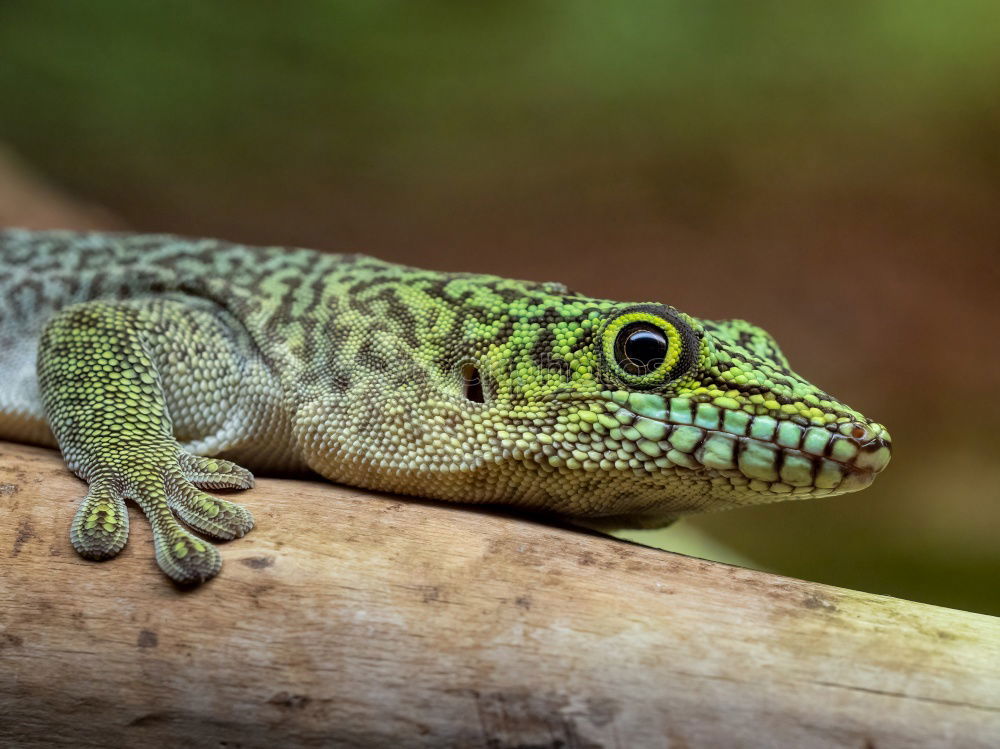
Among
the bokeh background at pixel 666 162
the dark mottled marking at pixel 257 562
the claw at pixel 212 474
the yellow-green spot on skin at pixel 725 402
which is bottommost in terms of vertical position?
the dark mottled marking at pixel 257 562

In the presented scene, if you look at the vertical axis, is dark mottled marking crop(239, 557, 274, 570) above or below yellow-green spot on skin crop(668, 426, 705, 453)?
below

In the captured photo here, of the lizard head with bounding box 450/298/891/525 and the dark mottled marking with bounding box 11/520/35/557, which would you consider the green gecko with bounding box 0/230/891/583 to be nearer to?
the lizard head with bounding box 450/298/891/525

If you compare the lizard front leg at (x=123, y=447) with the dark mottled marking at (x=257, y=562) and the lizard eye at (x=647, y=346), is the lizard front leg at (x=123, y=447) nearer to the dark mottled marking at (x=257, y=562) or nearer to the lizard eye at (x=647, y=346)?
the dark mottled marking at (x=257, y=562)

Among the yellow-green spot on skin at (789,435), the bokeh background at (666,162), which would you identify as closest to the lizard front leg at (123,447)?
the yellow-green spot on skin at (789,435)

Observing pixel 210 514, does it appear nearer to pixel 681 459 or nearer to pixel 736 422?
pixel 681 459

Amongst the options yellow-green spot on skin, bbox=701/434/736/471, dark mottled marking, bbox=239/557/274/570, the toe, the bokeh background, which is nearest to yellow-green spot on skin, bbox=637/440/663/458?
yellow-green spot on skin, bbox=701/434/736/471
